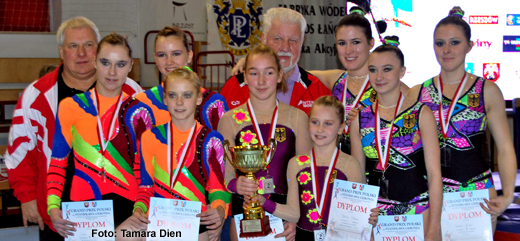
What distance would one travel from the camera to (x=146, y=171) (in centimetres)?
261

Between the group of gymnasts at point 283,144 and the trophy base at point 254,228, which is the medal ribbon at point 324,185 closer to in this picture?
the group of gymnasts at point 283,144

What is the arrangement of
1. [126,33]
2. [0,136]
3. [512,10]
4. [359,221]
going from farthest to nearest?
[126,33] → [512,10] → [0,136] → [359,221]

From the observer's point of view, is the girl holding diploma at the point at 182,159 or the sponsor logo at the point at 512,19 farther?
the sponsor logo at the point at 512,19

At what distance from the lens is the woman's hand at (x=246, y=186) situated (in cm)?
253

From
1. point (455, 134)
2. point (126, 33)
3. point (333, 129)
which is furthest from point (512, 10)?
point (126, 33)

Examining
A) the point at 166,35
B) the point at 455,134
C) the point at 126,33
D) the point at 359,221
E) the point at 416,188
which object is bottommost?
the point at 359,221

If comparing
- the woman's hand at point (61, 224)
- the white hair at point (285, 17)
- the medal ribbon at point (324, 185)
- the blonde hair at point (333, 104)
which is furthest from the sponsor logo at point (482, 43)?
the woman's hand at point (61, 224)

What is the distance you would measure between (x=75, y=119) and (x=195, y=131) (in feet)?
2.42

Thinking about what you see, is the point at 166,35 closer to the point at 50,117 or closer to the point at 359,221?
the point at 50,117

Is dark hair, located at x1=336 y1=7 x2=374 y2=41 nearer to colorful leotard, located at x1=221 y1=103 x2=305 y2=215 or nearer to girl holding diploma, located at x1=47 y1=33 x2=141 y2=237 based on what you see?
colorful leotard, located at x1=221 y1=103 x2=305 y2=215

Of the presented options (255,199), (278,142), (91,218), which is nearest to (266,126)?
(278,142)

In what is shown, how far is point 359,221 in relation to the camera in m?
2.53

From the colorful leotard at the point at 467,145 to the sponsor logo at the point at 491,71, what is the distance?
4.84 m

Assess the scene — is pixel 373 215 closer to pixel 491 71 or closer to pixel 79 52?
pixel 79 52
